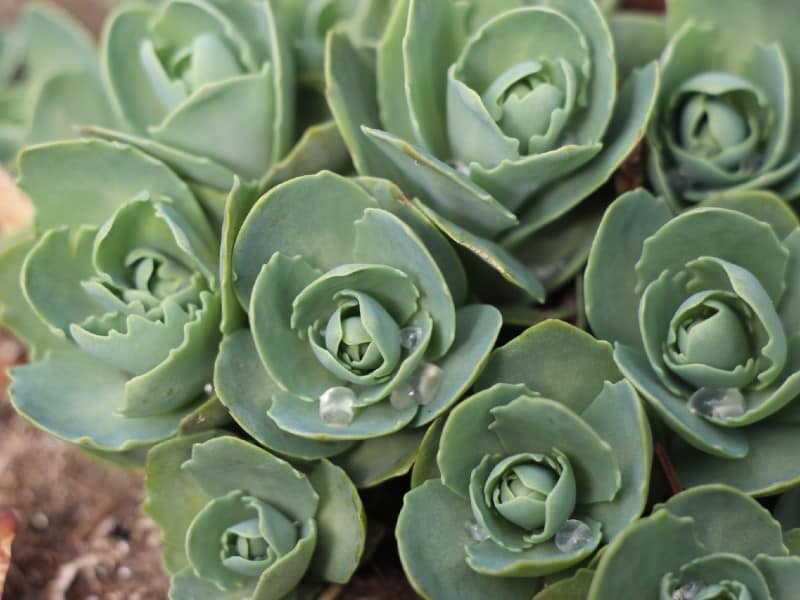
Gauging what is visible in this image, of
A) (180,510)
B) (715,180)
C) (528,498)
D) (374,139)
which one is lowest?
(180,510)

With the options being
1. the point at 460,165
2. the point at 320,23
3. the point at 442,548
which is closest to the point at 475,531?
the point at 442,548

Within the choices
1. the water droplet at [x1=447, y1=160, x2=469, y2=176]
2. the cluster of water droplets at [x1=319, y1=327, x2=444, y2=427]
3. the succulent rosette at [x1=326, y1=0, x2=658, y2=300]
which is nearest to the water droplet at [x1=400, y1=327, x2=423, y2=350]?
the cluster of water droplets at [x1=319, y1=327, x2=444, y2=427]

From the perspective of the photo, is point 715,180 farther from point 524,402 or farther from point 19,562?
point 19,562

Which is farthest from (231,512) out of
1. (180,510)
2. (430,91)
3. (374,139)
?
(430,91)

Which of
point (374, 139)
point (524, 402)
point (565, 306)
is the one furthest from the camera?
point (565, 306)

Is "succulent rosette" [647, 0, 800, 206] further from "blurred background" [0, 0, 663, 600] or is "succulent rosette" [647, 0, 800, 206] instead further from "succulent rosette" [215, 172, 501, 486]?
"blurred background" [0, 0, 663, 600]

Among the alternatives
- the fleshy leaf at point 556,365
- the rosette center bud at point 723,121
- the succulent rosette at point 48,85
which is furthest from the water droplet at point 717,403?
the succulent rosette at point 48,85

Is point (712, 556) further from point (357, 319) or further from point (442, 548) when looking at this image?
point (357, 319)

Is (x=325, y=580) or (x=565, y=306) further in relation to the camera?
(x=565, y=306)
